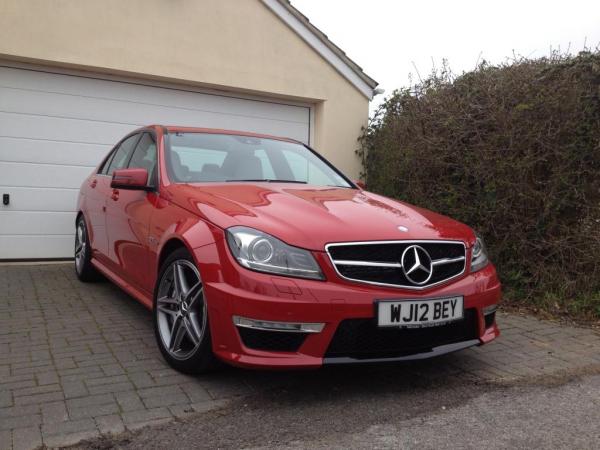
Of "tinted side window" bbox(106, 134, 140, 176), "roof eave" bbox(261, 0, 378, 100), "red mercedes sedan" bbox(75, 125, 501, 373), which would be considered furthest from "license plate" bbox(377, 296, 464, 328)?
"roof eave" bbox(261, 0, 378, 100)

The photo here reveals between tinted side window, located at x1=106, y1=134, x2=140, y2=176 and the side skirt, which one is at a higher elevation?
tinted side window, located at x1=106, y1=134, x2=140, y2=176

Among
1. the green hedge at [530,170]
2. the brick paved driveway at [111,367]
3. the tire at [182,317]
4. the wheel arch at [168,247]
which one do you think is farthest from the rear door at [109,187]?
the green hedge at [530,170]

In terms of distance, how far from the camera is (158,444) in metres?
2.48

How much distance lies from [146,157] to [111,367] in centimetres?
181

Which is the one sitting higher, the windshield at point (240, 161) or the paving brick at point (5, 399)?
the windshield at point (240, 161)

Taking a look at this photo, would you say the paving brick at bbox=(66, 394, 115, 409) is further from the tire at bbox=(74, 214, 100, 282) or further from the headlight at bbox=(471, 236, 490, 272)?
the tire at bbox=(74, 214, 100, 282)

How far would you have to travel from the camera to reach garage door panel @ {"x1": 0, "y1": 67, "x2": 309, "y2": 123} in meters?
6.75

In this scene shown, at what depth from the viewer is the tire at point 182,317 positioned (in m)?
3.09

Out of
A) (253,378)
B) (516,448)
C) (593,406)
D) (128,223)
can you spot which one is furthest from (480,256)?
(128,223)

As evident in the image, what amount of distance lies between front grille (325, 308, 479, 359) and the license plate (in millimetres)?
39

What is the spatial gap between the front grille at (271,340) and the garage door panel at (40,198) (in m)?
5.05

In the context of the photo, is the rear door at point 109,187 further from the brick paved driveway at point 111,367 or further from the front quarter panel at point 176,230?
the front quarter panel at point 176,230

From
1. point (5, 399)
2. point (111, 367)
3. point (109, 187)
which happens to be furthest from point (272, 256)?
point (109, 187)

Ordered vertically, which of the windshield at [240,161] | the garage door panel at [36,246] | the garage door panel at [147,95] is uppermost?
the garage door panel at [147,95]
